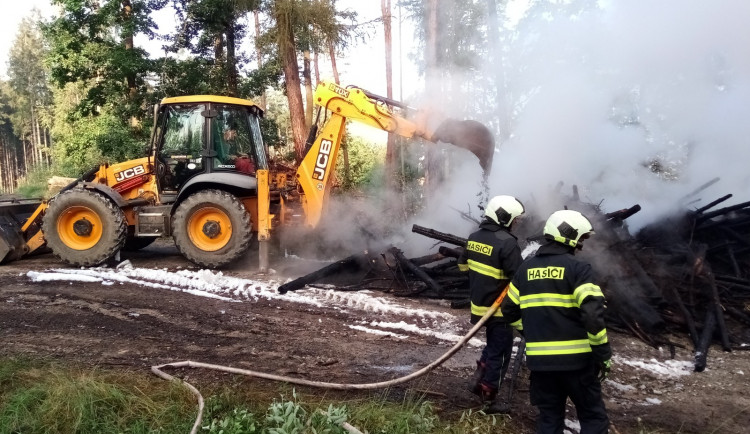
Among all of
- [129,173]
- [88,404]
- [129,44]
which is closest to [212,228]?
[129,173]

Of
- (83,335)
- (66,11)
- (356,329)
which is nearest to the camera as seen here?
(83,335)

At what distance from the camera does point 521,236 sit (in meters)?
8.12

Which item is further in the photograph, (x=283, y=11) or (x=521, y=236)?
(x=283, y=11)

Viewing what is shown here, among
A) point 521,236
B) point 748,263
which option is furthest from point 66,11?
point 748,263

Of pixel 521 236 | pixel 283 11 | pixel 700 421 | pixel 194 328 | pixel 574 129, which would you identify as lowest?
pixel 700 421

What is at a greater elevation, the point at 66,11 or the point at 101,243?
the point at 66,11

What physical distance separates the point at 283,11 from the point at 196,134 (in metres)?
5.95

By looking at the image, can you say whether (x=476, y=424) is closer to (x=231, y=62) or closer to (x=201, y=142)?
(x=201, y=142)

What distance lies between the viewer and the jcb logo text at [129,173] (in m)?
9.30

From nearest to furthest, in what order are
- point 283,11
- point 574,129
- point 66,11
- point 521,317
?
point 521,317, point 574,129, point 283,11, point 66,11

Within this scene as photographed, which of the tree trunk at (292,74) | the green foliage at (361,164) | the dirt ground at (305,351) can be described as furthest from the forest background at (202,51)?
the dirt ground at (305,351)

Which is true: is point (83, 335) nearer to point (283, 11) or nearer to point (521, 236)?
point (521, 236)

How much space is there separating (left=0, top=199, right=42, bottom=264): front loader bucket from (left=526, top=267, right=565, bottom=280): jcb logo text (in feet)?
29.0

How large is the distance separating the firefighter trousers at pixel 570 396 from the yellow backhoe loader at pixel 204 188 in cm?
533
